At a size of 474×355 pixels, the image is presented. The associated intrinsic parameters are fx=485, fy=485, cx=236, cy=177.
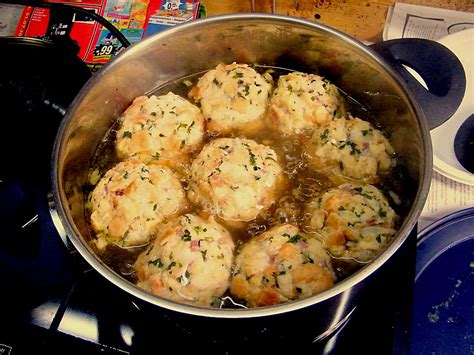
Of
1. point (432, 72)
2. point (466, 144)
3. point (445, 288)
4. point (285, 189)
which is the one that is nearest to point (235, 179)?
point (285, 189)

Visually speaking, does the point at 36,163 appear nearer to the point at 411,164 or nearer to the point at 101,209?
the point at 101,209

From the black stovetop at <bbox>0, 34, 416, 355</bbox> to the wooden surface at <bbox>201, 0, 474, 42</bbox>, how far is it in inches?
39.1

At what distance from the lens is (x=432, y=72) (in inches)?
48.2

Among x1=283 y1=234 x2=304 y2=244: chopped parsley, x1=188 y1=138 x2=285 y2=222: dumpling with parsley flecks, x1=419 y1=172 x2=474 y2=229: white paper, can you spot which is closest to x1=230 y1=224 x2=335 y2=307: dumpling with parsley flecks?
x1=283 y1=234 x2=304 y2=244: chopped parsley

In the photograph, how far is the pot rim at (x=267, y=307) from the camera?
852 mm

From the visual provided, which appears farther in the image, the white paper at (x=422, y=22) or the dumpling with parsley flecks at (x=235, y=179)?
the white paper at (x=422, y=22)

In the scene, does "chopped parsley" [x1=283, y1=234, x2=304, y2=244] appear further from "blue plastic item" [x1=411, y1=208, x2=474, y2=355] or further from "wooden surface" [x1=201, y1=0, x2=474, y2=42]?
"wooden surface" [x1=201, y1=0, x2=474, y2=42]

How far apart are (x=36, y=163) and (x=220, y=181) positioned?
54 centimetres

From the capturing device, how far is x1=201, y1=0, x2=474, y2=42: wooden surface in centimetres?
187

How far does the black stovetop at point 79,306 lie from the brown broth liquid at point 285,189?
83 millimetres

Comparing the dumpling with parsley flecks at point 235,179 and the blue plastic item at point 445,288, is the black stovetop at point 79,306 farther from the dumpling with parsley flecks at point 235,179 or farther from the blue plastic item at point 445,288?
the dumpling with parsley flecks at point 235,179

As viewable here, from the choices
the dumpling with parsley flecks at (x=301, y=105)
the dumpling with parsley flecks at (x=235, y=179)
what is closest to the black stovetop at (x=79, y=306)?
the dumpling with parsley flecks at (x=235, y=179)

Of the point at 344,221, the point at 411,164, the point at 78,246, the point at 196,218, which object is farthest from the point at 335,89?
the point at 78,246

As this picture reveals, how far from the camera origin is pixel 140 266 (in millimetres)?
1135
